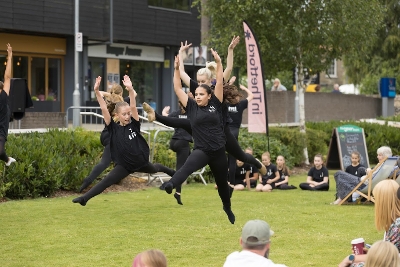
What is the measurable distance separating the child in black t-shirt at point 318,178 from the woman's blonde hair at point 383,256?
12.1 m

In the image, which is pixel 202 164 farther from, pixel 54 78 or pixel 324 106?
pixel 324 106

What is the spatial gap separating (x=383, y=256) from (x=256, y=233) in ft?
2.88

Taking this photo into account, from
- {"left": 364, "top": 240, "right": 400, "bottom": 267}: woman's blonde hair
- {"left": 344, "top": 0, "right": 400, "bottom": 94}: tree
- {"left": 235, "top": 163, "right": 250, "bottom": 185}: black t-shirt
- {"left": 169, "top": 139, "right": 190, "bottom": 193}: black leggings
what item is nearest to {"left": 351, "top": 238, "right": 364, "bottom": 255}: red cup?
{"left": 364, "top": 240, "right": 400, "bottom": 267}: woman's blonde hair

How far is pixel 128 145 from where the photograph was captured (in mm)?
11570

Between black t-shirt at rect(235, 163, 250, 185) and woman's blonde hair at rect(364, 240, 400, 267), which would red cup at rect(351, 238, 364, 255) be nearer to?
woman's blonde hair at rect(364, 240, 400, 267)

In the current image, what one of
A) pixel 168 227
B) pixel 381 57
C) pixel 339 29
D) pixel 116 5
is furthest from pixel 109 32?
pixel 168 227

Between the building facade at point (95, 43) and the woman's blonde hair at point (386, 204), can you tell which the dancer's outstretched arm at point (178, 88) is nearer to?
the woman's blonde hair at point (386, 204)

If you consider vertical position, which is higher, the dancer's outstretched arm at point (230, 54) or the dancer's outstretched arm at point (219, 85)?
the dancer's outstretched arm at point (230, 54)

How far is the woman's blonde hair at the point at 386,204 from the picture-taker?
24.2ft

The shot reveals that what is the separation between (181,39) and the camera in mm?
38500

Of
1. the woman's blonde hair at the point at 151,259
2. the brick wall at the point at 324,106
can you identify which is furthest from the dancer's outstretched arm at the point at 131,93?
the brick wall at the point at 324,106

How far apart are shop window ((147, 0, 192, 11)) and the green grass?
2169 centimetres

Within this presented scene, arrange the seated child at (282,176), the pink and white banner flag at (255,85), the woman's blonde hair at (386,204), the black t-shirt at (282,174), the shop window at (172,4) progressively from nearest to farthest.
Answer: the woman's blonde hair at (386,204), the seated child at (282,176), the black t-shirt at (282,174), the pink and white banner flag at (255,85), the shop window at (172,4)

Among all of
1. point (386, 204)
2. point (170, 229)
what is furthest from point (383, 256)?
point (170, 229)
